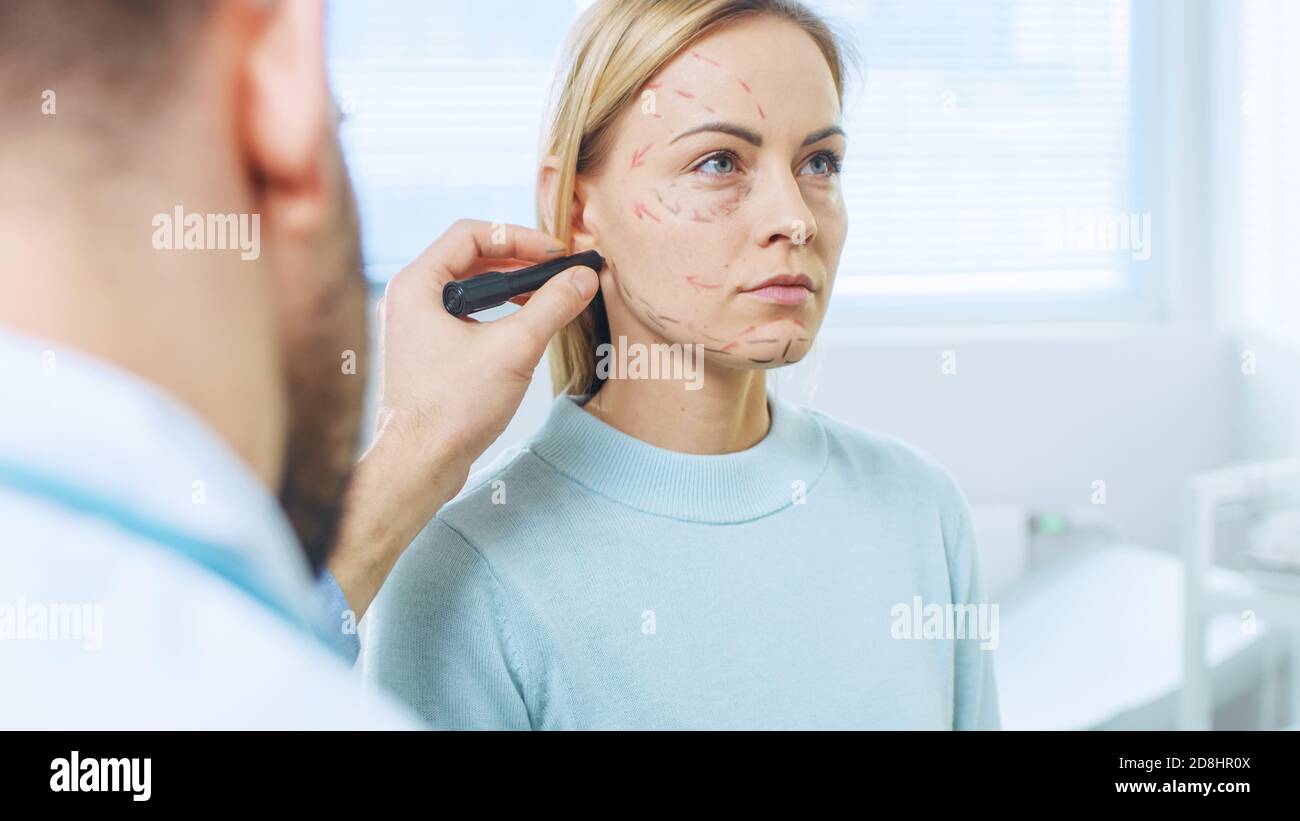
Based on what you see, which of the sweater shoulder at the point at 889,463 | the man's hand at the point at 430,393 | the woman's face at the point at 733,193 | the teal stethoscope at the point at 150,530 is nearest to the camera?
the teal stethoscope at the point at 150,530

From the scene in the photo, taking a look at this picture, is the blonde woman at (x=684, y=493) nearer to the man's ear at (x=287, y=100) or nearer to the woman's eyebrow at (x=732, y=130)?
the woman's eyebrow at (x=732, y=130)

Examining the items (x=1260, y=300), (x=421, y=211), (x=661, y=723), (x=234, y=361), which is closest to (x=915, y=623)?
(x=661, y=723)

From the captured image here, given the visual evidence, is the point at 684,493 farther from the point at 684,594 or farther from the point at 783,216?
the point at 783,216

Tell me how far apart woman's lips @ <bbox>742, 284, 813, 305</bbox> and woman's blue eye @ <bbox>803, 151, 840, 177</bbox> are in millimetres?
89

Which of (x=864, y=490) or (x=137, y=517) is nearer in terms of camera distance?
(x=137, y=517)

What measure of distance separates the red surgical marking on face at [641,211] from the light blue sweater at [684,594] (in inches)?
5.7

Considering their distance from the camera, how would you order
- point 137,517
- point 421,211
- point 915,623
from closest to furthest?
point 137,517 → point 915,623 → point 421,211

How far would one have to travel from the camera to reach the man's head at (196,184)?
0.65 ft

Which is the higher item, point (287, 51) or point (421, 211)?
point (421, 211)

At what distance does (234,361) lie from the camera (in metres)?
0.20

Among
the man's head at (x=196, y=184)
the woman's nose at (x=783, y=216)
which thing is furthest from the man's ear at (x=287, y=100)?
the woman's nose at (x=783, y=216)

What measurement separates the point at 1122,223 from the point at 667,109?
173 cm

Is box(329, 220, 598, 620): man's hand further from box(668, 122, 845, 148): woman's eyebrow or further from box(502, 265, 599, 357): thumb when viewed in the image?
box(668, 122, 845, 148): woman's eyebrow

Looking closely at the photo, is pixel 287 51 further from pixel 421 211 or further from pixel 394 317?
pixel 421 211
